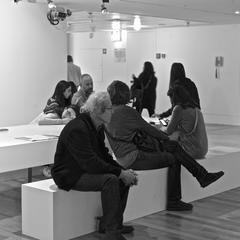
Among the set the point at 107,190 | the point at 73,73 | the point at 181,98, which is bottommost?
the point at 107,190

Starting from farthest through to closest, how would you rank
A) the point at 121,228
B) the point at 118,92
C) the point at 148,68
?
the point at 148,68, the point at 118,92, the point at 121,228

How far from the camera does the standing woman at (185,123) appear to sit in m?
5.42

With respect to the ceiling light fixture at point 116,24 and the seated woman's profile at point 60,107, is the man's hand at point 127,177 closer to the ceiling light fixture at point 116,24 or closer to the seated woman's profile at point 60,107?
the seated woman's profile at point 60,107

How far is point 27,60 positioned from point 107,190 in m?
4.21

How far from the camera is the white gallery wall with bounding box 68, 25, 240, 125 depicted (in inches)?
502

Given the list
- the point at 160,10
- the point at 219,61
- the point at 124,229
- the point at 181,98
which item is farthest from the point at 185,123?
the point at 219,61

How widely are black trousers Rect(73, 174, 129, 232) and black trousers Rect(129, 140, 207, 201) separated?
0.85 m

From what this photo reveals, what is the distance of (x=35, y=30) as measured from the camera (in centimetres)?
785

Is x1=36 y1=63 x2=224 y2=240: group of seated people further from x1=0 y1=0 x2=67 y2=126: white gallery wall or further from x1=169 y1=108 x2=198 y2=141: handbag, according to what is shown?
x1=0 y1=0 x2=67 y2=126: white gallery wall

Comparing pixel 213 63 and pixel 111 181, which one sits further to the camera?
pixel 213 63

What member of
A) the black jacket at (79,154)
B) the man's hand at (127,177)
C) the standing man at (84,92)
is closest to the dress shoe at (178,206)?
the man's hand at (127,177)

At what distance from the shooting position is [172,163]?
5.08 m

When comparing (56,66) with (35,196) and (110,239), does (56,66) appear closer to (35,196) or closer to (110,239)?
(35,196)

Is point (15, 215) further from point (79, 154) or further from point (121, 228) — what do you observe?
point (79, 154)
